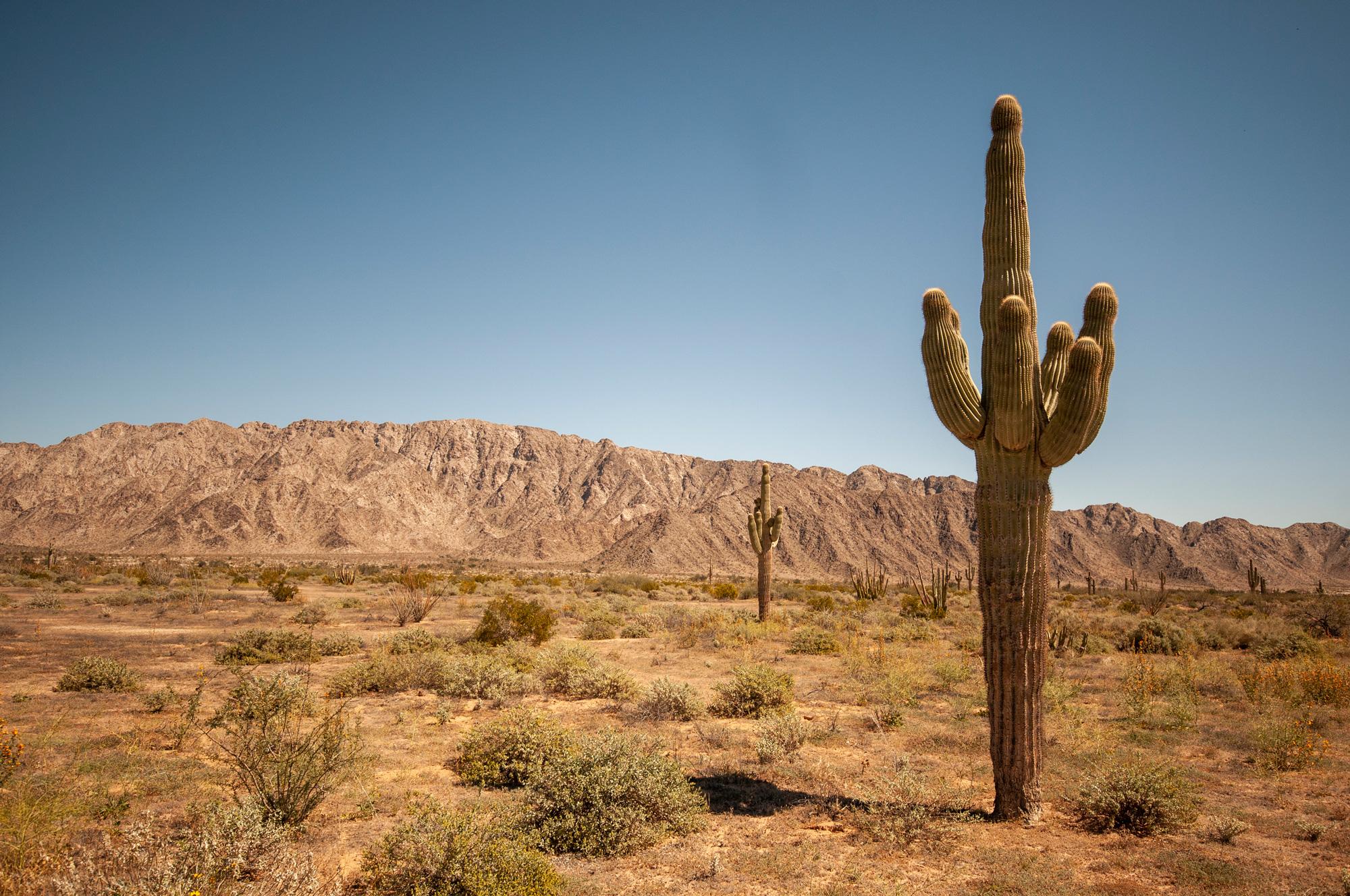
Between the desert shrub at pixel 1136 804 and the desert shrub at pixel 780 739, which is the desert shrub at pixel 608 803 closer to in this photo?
the desert shrub at pixel 780 739

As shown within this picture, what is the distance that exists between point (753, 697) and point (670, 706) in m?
1.26

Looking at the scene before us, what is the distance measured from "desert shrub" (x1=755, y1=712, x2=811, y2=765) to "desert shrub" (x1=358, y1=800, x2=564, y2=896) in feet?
11.8

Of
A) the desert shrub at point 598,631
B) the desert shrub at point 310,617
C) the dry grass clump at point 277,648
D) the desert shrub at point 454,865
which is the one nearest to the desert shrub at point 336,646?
the dry grass clump at point 277,648

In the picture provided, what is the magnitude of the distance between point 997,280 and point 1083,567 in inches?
3359

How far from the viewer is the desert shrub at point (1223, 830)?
19.5 ft

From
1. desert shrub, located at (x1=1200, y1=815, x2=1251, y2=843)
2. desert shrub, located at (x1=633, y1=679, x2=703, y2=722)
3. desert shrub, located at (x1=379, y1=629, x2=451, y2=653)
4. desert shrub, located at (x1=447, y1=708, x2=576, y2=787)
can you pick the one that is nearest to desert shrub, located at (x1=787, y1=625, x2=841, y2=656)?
desert shrub, located at (x1=633, y1=679, x2=703, y2=722)

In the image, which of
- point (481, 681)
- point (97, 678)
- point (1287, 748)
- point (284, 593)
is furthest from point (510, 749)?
point (284, 593)

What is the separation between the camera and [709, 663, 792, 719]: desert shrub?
10398mm

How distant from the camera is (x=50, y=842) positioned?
4527 millimetres

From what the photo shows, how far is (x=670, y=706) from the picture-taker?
10.2 m

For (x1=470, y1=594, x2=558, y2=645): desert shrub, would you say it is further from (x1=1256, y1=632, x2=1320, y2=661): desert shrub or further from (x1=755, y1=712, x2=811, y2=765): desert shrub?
(x1=1256, y1=632, x2=1320, y2=661): desert shrub

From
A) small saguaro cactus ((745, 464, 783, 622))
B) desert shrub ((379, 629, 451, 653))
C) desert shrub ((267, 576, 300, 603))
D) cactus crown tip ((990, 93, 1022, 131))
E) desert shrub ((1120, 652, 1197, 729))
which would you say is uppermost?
cactus crown tip ((990, 93, 1022, 131))

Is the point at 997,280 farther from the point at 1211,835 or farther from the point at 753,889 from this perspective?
the point at 753,889

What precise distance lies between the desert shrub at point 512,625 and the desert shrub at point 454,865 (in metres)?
11.0
